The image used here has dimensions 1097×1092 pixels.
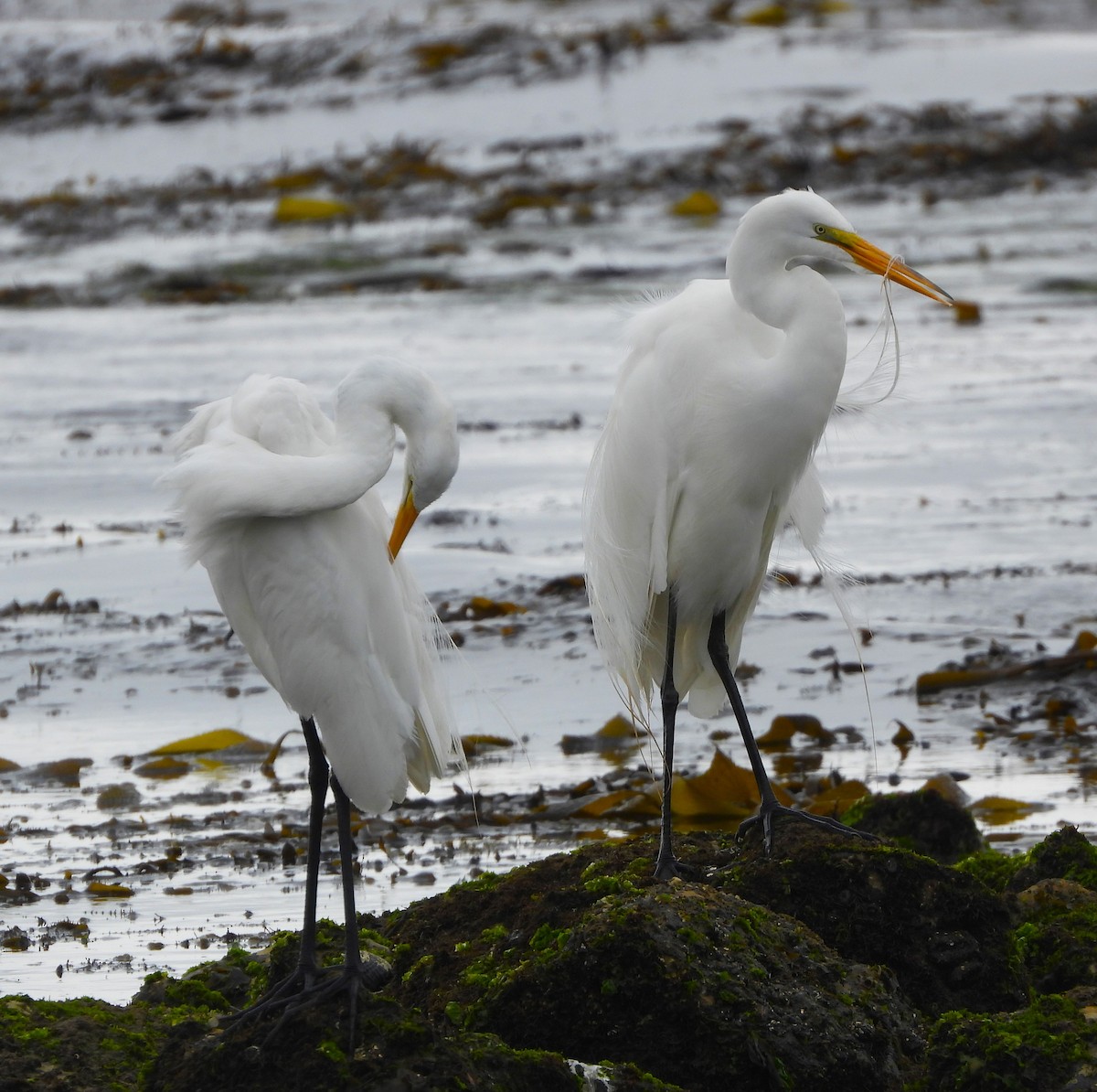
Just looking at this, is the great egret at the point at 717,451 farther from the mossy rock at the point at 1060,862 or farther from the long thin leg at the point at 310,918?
the long thin leg at the point at 310,918

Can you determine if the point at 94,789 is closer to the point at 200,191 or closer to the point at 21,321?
the point at 21,321

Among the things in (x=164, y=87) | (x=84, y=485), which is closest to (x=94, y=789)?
(x=84, y=485)

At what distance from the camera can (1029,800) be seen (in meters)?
6.58

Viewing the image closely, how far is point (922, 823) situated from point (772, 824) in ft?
2.26

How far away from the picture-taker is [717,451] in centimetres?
538

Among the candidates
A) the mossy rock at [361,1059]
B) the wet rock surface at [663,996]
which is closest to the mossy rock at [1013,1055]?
the wet rock surface at [663,996]

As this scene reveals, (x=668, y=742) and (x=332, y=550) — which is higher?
(x=332, y=550)

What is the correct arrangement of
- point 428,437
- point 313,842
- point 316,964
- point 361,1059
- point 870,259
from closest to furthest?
point 361,1059 < point 428,437 < point 316,964 < point 313,842 < point 870,259

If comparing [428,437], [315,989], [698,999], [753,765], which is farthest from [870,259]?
[315,989]

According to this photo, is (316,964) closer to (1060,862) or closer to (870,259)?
(1060,862)

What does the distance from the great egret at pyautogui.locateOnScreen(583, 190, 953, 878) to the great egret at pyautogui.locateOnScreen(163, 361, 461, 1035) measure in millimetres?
894

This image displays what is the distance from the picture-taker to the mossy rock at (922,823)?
217 inches

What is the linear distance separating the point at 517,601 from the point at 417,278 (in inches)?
441

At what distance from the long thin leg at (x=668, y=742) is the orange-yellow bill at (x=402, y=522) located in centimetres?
112
